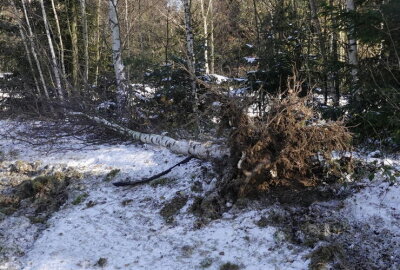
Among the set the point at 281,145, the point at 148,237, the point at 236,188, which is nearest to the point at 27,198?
the point at 148,237

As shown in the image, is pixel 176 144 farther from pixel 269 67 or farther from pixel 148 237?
pixel 269 67

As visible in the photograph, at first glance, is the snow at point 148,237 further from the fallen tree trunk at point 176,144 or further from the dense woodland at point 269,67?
the dense woodland at point 269,67

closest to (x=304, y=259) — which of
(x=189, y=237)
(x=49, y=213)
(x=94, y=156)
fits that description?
(x=189, y=237)

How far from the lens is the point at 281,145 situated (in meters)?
5.22

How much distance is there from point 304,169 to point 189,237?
2.02 meters

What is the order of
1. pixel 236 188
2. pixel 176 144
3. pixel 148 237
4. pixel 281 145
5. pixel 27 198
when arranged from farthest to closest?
pixel 176 144 → pixel 27 198 → pixel 236 188 → pixel 281 145 → pixel 148 237

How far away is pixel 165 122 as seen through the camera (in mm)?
9805

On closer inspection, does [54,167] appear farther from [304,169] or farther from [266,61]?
[266,61]

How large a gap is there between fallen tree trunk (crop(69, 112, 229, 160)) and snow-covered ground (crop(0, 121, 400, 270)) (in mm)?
326

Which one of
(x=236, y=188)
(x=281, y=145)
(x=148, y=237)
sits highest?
(x=281, y=145)

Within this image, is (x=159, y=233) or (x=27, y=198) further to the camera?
(x=27, y=198)

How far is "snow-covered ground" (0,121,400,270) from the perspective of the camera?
14.3ft

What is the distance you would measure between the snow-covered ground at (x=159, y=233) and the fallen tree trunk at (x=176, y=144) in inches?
12.8

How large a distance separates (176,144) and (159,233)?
7.09ft
